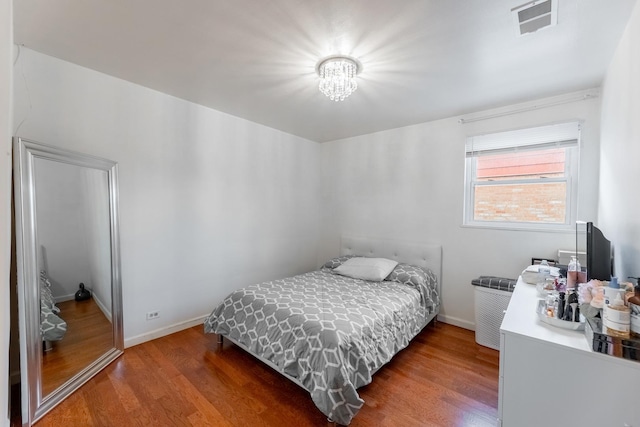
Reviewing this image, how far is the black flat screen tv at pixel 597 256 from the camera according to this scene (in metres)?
1.55

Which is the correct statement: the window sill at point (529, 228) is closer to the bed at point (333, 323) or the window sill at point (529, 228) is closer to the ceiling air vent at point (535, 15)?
the bed at point (333, 323)

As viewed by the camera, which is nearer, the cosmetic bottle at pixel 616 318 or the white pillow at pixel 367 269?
the cosmetic bottle at pixel 616 318

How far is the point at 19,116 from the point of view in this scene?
202 cm

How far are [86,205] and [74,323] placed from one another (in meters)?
0.93

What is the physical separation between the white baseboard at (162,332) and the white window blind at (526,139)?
3669 mm

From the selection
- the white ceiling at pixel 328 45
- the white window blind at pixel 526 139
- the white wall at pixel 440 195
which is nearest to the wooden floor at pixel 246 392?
the white wall at pixel 440 195

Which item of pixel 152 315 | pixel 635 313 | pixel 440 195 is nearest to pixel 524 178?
pixel 440 195

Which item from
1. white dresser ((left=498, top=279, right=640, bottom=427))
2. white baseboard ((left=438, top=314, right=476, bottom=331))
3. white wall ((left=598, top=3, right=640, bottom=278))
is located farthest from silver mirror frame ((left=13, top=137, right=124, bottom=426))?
white baseboard ((left=438, top=314, right=476, bottom=331))

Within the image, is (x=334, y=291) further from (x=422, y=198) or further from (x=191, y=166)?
(x=191, y=166)

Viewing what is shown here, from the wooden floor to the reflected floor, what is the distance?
156 millimetres

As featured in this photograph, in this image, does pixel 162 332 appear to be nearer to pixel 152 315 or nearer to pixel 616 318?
pixel 152 315

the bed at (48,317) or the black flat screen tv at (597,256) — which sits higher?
the black flat screen tv at (597,256)

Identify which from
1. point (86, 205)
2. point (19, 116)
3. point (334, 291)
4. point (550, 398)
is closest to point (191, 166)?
point (86, 205)

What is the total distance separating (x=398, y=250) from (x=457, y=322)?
1063 mm
